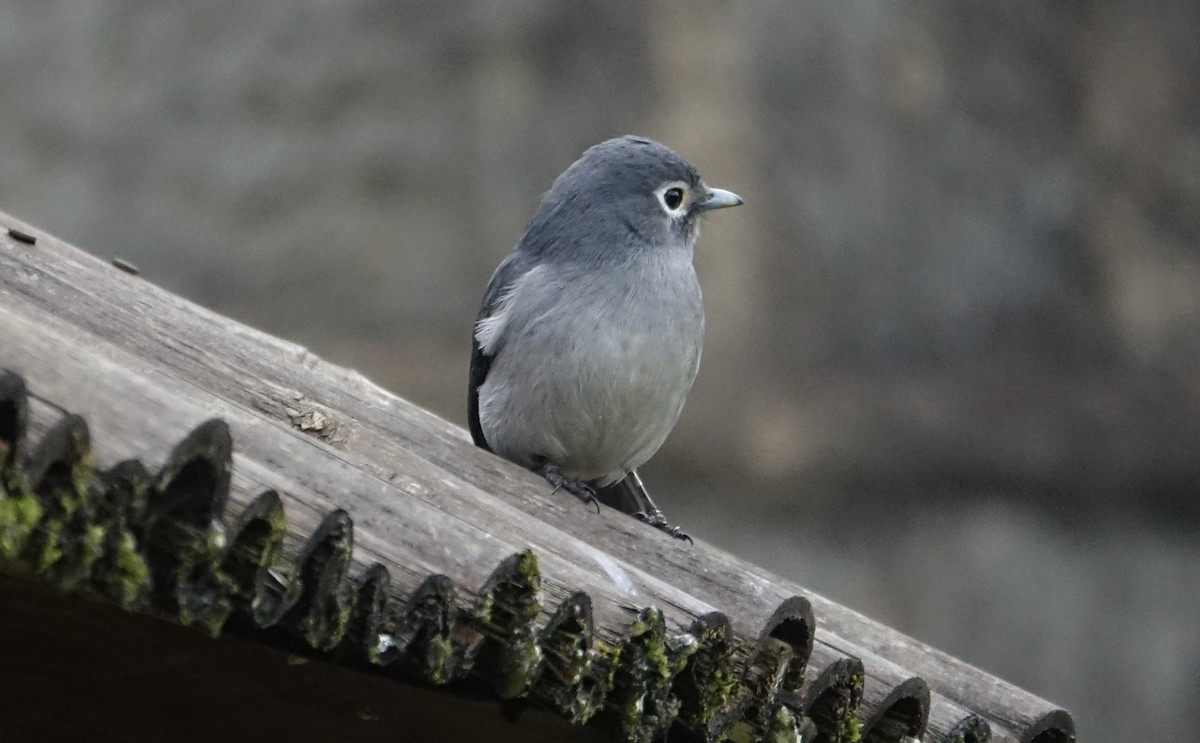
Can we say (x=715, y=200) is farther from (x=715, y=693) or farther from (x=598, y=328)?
(x=715, y=693)

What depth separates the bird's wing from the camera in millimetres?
5434

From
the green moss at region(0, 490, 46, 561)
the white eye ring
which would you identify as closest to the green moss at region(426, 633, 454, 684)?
the green moss at region(0, 490, 46, 561)

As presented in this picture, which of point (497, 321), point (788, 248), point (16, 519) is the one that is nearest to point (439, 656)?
point (16, 519)

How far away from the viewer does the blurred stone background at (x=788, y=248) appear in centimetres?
966

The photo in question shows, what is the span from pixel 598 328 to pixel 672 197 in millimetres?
846

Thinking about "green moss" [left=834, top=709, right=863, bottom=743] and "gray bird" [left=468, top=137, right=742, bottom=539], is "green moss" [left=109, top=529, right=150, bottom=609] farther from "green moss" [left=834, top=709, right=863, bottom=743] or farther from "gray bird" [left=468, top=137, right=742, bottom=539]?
"gray bird" [left=468, top=137, right=742, bottom=539]

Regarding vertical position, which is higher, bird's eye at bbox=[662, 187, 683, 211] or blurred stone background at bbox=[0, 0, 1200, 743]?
blurred stone background at bbox=[0, 0, 1200, 743]

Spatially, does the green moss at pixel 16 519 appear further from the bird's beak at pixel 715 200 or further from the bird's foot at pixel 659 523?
the bird's beak at pixel 715 200

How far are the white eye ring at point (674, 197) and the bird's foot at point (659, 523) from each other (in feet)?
3.50

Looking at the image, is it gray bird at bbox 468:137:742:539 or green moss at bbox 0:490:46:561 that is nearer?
green moss at bbox 0:490:46:561

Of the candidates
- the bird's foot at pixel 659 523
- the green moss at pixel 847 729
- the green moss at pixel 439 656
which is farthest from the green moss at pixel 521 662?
the bird's foot at pixel 659 523

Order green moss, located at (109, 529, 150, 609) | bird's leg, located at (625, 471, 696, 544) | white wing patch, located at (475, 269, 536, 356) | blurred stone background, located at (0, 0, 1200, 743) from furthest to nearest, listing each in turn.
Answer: blurred stone background, located at (0, 0, 1200, 743)
white wing patch, located at (475, 269, 536, 356)
bird's leg, located at (625, 471, 696, 544)
green moss, located at (109, 529, 150, 609)

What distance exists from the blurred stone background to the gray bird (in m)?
3.99

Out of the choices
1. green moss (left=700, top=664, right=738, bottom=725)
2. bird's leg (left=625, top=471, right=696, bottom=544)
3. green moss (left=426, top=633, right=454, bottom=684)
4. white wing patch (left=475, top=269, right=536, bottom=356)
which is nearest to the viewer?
green moss (left=426, top=633, right=454, bottom=684)
